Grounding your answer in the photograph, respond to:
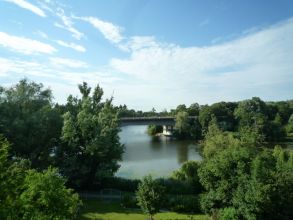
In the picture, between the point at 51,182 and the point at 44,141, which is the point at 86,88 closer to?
the point at 44,141

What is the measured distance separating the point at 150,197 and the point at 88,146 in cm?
1119

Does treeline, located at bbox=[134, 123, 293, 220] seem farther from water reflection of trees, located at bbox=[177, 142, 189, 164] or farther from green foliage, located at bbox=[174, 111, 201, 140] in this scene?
green foliage, located at bbox=[174, 111, 201, 140]

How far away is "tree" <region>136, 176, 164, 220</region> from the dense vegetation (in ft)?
0.22

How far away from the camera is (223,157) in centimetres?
2573

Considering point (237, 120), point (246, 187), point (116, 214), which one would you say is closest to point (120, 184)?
point (116, 214)

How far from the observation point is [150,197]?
23.5 m

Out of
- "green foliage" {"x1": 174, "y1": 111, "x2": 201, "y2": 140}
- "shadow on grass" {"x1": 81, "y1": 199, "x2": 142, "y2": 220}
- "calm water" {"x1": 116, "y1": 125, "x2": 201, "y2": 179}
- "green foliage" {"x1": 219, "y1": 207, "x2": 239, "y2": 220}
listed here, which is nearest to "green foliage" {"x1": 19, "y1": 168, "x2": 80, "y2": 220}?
"shadow on grass" {"x1": 81, "y1": 199, "x2": 142, "y2": 220}

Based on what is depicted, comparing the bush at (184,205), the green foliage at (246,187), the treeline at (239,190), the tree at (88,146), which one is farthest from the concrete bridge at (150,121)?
the green foliage at (246,187)

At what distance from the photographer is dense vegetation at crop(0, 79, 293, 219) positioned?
15.9m

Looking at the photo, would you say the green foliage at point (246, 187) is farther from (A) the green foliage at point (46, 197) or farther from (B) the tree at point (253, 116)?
(B) the tree at point (253, 116)

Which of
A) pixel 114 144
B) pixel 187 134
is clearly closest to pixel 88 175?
pixel 114 144

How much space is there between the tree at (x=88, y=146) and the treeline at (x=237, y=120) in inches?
1713

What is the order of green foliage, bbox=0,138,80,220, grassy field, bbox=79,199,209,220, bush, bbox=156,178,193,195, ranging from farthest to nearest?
bush, bbox=156,178,193,195, grassy field, bbox=79,199,209,220, green foliage, bbox=0,138,80,220

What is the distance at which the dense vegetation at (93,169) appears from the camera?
→ 15.9 meters
